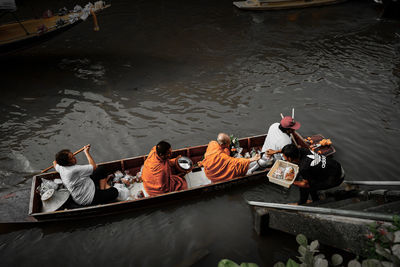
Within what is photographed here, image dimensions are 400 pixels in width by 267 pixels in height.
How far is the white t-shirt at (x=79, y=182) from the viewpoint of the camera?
178 inches

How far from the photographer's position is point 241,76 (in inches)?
406

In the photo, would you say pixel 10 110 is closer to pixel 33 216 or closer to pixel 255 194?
pixel 33 216

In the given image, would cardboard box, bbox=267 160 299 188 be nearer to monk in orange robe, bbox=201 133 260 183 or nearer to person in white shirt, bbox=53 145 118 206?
monk in orange robe, bbox=201 133 260 183

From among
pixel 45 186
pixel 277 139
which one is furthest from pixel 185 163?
pixel 45 186

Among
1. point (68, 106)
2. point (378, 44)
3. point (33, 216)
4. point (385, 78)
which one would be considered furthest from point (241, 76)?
point (33, 216)

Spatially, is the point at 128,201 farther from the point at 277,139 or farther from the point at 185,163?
the point at 277,139

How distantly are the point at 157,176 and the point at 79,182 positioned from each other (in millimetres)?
1417

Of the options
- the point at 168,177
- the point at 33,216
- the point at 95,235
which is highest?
the point at 168,177

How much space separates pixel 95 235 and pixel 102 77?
23.4ft

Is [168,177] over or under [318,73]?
under

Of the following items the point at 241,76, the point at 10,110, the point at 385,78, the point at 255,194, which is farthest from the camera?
the point at 241,76

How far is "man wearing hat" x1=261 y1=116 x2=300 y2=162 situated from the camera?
5273 millimetres

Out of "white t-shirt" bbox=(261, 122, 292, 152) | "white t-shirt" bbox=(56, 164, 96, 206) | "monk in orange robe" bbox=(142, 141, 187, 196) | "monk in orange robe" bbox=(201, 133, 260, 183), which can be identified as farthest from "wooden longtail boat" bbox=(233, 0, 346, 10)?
"white t-shirt" bbox=(56, 164, 96, 206)

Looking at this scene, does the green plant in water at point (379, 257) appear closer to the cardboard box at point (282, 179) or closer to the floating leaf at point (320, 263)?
the floating leaf at point (320, 263)
